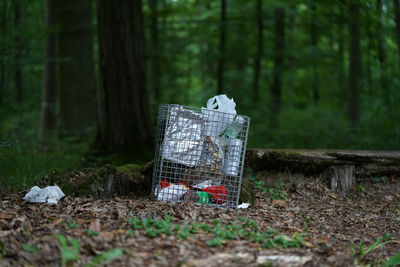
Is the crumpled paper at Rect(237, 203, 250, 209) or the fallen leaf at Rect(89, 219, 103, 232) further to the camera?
the crumpled paper at Rect(237, 203, 250, 209)

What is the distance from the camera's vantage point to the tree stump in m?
4.87

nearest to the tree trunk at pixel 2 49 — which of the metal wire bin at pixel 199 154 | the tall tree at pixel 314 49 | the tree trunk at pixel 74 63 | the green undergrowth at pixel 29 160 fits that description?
the green undergrowth at pixel 29 160

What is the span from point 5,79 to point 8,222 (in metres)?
4.07

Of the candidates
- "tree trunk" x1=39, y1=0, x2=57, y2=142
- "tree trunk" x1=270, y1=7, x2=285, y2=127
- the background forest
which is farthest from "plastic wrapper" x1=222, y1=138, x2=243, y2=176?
"tree trunk" x1=270, y1=7, x2=285, y2=127

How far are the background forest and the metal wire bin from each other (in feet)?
3.11

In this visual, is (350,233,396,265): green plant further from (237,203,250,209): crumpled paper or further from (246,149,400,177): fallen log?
(246,149,400,177): fallen log

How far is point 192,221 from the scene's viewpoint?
119 inches

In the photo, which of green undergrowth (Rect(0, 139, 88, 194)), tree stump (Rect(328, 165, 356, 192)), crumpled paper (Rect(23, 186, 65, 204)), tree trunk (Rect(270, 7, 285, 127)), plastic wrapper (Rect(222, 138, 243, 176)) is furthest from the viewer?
tree trunk (Rect(270, 7, 285, 127))

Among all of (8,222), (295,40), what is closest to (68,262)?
(8,222)

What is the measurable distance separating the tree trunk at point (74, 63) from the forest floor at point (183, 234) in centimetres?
537

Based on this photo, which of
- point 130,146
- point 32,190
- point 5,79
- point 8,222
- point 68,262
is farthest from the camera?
point 5,79

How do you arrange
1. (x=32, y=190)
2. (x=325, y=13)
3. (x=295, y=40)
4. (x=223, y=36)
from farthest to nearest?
(x=295, y=40), (x=223, y=36), (x=325, y=13), (x=32, y=190)

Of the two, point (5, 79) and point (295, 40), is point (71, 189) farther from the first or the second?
point (295, 40)

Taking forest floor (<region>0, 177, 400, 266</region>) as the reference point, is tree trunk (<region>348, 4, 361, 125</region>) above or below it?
above
